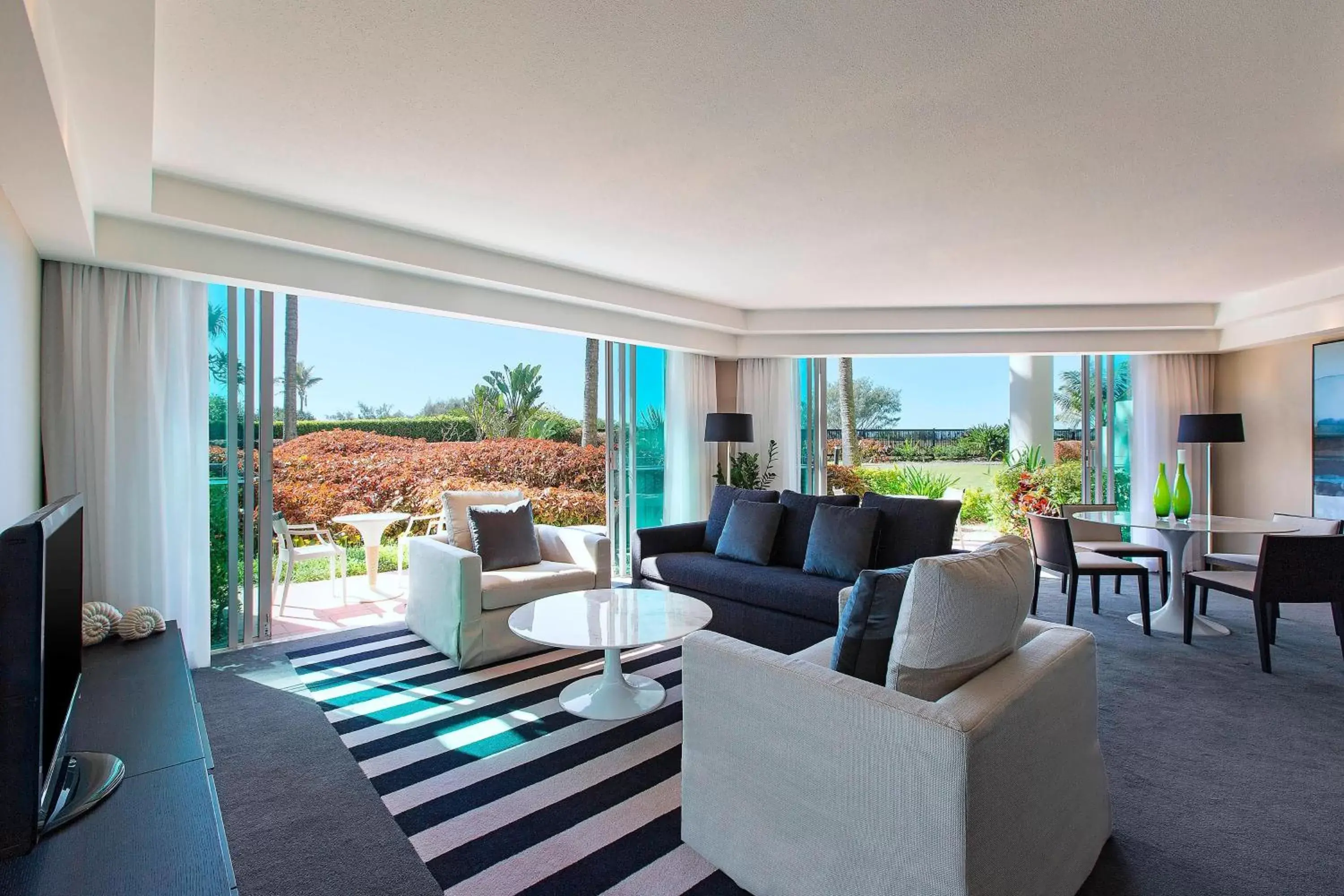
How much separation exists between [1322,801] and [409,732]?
3.36 metres

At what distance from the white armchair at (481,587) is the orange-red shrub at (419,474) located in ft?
8.64

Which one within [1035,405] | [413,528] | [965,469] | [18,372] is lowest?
[413,528]

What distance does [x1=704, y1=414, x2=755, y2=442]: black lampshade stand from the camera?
5883 millimetres

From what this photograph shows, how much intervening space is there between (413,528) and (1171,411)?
26.0 feet

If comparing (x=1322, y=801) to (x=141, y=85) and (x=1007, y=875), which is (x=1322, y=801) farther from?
(x=141, y=85)

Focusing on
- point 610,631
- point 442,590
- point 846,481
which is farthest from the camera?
point 846,481

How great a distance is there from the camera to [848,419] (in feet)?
29.7

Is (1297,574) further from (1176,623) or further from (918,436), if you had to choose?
(918,436)

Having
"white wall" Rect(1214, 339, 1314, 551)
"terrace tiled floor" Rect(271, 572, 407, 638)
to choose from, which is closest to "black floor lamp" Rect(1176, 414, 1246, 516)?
"white wall" Rect(1214, 339, 1314, 551)

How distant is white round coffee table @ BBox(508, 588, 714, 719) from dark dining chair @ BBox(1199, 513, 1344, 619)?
376cm

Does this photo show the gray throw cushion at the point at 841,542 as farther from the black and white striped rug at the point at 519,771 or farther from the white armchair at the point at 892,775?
the white armchair at the point at 892,775

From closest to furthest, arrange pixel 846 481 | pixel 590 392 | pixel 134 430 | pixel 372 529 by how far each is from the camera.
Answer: pixel 134 430 < pixel 372 529 < pixel 590 392 < pixel 846 481

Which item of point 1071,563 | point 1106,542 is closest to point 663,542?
point 1071,563

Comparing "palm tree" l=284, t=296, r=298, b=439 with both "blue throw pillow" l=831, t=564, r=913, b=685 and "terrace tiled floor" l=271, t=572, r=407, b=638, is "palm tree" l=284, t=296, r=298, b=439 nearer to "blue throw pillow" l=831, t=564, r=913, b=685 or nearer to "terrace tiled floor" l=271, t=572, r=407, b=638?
"terrace tiled floor" l=271, t=572, r=407, b=638
